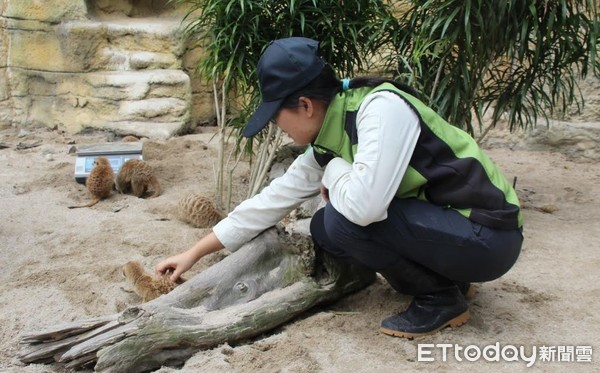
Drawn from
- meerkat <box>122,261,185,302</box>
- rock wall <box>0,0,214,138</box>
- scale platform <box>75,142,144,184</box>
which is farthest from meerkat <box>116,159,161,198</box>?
meerkat <box>122,261,185,302</box>

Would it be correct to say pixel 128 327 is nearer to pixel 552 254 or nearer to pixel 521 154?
pixel 552 254

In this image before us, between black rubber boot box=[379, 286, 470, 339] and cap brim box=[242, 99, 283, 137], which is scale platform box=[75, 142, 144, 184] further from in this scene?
black rubber boot box=[379, 286, 470, 339]

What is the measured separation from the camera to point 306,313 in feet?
9.50

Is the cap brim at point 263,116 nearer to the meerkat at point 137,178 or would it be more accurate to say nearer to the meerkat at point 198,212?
the meerkat at point 198,212

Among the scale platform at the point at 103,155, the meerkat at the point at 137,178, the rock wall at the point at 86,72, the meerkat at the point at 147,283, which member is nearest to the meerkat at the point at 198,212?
the meerkat at the point at 137,178

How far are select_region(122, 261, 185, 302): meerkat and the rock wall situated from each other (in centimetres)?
409

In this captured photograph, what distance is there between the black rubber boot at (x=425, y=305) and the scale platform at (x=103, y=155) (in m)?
3.47

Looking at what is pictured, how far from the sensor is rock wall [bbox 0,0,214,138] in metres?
7.16

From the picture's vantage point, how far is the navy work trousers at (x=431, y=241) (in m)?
2.40

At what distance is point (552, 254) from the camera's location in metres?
3.90

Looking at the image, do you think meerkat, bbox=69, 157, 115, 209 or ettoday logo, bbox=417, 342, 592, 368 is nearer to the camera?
ettoday logo, bbox=417, 342, 592, 368

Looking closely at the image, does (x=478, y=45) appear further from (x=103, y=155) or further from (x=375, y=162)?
(x=103, y=155)

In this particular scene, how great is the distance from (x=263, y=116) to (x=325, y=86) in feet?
0.86

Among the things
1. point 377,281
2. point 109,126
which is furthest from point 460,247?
point 109,126
